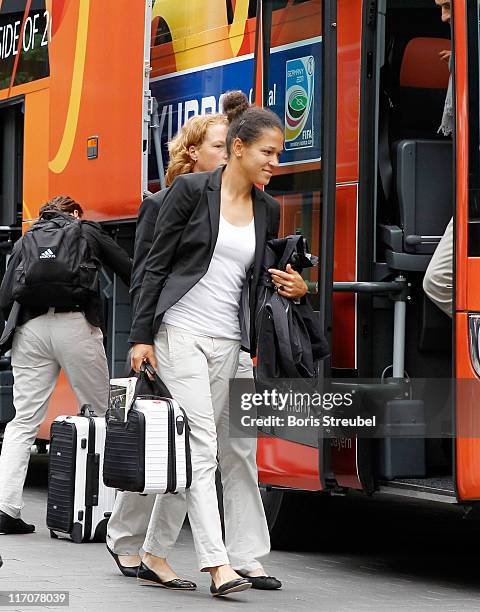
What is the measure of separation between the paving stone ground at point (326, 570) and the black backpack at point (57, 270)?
1247 millimetres

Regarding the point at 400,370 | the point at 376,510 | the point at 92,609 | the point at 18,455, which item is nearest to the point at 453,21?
the point at 400,370

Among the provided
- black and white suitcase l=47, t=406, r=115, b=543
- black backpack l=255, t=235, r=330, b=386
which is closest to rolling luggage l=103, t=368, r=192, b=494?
black backpack l=255, t=235, r=330, b=386

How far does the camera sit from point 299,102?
272 inches

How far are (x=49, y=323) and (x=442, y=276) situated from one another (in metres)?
2.66

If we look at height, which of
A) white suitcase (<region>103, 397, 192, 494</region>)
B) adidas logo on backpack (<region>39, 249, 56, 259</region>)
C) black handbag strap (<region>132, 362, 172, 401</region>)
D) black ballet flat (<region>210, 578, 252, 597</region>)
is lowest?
black ballet flat (<region>210, 578, 252, 597</region>)

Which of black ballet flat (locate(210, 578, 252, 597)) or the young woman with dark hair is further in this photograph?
the young woman with dark hair

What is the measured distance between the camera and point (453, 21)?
609cm

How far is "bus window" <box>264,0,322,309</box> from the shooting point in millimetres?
6723

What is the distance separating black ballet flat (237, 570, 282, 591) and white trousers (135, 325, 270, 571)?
0.14 ft

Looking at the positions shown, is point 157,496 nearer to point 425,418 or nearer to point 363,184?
point 425,418

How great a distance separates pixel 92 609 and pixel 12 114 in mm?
5283

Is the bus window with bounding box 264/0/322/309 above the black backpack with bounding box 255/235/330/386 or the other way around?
above

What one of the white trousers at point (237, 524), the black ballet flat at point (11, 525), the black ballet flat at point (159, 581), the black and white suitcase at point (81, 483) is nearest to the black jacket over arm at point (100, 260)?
the black and white suitcase at point (81, 483)

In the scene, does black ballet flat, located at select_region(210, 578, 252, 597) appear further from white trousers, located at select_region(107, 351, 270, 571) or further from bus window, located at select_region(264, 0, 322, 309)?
bus window, located at select_region(264, 0, 322, 309)
